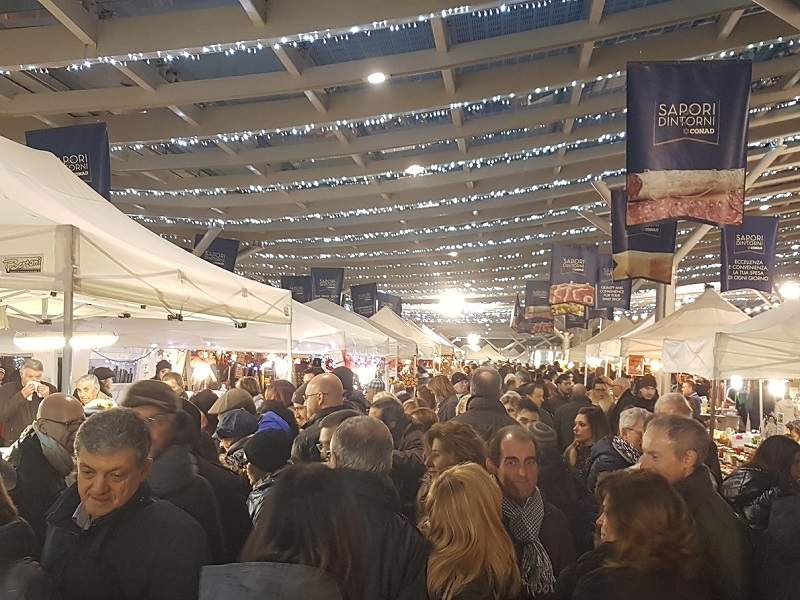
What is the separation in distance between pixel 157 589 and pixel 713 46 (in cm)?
1002

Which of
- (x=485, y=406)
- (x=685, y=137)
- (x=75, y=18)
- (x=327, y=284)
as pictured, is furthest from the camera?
(x=327, y=284)

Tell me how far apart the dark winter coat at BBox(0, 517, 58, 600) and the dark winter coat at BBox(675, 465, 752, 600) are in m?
2.34

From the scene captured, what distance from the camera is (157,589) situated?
7.36 feet

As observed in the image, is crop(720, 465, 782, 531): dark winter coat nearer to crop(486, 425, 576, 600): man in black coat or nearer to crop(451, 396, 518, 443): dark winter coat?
crop(486, 425, 576, 600): man in black coat

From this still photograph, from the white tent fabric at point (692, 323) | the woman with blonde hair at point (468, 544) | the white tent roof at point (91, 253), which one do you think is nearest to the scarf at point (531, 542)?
the woman with blonde hair at point (468, 544)

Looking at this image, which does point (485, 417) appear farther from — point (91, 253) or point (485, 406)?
point (91, 253)

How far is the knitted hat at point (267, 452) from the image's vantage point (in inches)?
159

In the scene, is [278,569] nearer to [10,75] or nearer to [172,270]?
[172,270]

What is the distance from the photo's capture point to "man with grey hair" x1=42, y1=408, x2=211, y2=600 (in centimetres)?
224

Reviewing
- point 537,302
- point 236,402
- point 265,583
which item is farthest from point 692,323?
point 537,302

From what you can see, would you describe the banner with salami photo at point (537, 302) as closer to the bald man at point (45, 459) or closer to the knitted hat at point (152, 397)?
the bald man at point (45, 459)

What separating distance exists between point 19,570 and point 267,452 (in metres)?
2.18

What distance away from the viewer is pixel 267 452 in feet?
13.3

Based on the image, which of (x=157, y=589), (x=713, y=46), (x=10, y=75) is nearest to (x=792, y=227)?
(x=713, y=46)
